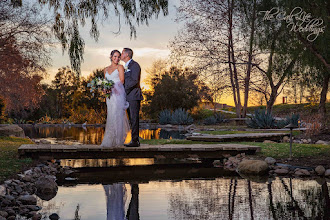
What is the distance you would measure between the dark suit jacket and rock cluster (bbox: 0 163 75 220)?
2685mm

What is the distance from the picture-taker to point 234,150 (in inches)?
463

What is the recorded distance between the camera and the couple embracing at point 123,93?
33.1 feet

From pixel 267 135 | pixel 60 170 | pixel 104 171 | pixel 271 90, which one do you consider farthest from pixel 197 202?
pixel 271 90

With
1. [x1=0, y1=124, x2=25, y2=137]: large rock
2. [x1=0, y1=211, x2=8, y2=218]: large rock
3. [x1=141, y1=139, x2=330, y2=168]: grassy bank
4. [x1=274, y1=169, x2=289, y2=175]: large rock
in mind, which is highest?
[x1=0, y1=124, x2=25, y2=137]: large rock

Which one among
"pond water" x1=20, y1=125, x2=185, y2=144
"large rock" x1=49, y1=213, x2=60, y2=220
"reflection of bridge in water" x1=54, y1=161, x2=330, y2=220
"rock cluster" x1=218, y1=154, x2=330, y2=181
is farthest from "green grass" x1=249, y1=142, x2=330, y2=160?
"pond water" x1=20, y1=125, x2=185, y2=144

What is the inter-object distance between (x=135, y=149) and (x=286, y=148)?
4693mm

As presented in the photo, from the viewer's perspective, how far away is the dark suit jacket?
33.0 ft

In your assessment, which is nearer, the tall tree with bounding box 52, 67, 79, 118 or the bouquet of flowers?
the bouquet of flowers

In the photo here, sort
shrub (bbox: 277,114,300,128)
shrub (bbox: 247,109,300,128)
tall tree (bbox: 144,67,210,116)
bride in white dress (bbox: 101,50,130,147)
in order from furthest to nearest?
tall tree (bbox: 144,67,210,116) < shrub (bbox: 247,109,300,128) < shrub (bbox: 277,114,300,128) < bride in white dress (bbox: 101,50,130,147)

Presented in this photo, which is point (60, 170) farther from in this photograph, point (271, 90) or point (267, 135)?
point (271, 90)

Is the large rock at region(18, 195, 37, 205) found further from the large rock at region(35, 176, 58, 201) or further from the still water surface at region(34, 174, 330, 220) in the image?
the large rock at region(35, 176, 58, 201)

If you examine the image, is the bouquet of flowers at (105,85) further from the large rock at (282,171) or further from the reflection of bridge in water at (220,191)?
the large rock at (282,171)

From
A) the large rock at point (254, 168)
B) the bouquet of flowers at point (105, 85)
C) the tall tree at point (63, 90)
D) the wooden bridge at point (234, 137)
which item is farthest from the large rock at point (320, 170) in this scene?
the tall tree at point (63, 90)

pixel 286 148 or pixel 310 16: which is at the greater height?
pixel 310 16
